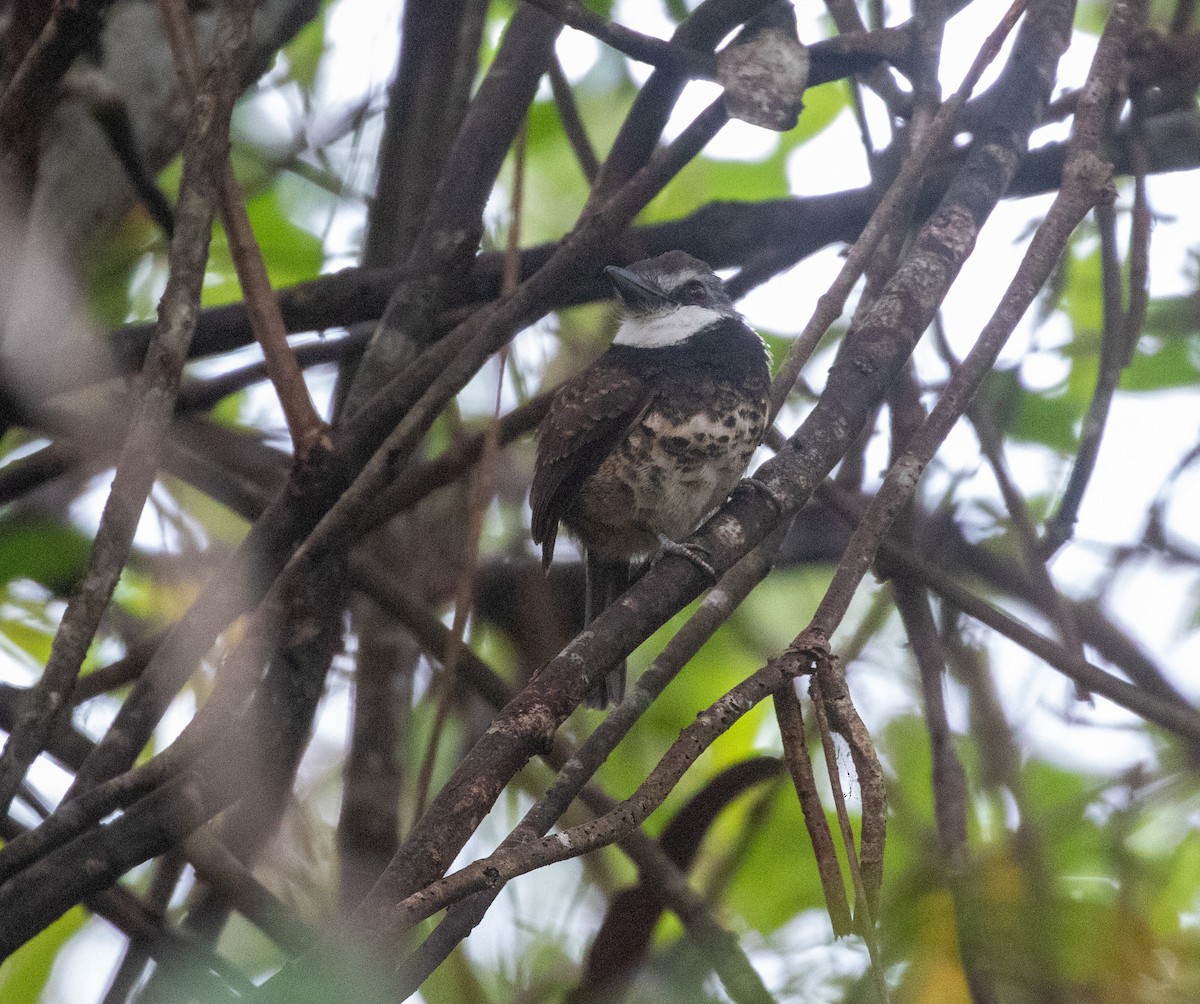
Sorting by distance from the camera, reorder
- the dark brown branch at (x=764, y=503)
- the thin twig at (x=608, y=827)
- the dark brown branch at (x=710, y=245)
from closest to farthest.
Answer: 1. the thin twig at (x=608, y=827)
2. the dark brown branch at (x=764, y=503)
3. the dark brown branch at (x=710, y=245)

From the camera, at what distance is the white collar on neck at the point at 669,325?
2.85 m

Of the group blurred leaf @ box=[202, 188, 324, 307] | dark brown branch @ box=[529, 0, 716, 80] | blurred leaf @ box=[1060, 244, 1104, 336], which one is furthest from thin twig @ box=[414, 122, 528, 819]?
blurred leaf @ box=[1060, 244, 1104, 336]

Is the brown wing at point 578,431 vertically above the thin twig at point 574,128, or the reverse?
the thin twig at point 574,128

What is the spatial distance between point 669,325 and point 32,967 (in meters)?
1.78

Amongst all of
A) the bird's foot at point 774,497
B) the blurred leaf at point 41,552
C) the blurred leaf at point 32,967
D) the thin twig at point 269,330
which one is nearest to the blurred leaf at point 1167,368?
the bird's foot at point 774,497

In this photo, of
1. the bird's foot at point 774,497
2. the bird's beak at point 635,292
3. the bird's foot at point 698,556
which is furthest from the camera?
the bird's beak at point 635,292

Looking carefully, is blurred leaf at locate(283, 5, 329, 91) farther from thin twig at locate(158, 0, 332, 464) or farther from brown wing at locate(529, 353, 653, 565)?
thin twig at locate(158, 0, 332, 464)

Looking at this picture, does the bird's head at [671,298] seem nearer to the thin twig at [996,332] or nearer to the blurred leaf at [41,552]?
the thin twig at [996,332]

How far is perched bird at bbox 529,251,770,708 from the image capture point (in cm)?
257

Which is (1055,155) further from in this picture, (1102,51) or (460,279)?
(460,279)

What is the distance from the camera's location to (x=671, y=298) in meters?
2.87

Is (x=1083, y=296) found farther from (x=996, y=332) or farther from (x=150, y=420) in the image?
(x=150, y=420)

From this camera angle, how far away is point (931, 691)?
7.16 feet

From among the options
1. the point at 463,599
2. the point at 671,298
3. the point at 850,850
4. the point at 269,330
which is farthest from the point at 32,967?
the point at 671,298
